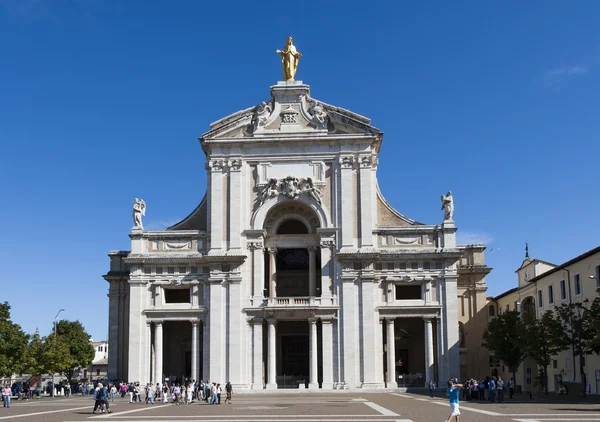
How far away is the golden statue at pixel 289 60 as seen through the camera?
67375 millimetres

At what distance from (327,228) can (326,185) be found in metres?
3.73

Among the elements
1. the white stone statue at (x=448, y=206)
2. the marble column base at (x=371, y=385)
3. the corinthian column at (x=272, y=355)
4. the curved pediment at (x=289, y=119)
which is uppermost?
the curved pediment at (x=289, y=119)

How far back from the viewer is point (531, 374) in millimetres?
71938

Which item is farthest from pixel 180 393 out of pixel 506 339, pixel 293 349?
pixel 506 339

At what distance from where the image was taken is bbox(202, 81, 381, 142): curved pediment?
6475 centimetres

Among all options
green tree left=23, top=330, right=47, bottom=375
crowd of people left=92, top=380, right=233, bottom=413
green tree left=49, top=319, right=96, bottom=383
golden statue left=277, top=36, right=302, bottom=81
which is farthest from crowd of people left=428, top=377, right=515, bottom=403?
green tree left=49, top=319, right=96, bottom=383

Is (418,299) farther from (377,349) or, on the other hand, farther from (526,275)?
(526,275)

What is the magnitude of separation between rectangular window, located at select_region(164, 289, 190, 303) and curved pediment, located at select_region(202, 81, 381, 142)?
12951 mm

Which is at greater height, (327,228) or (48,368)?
(327,228)

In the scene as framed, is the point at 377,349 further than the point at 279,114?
No

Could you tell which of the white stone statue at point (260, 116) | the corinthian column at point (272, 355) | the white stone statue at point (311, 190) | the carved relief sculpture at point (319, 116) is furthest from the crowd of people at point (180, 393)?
the carved relief sculpture at point (319, 116)

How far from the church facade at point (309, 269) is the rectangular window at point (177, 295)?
0.41 feet

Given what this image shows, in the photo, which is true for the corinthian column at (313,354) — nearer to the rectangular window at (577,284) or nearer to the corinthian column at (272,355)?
the corinthian column at (272,355)

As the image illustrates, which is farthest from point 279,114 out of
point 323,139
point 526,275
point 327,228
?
point 526,275
